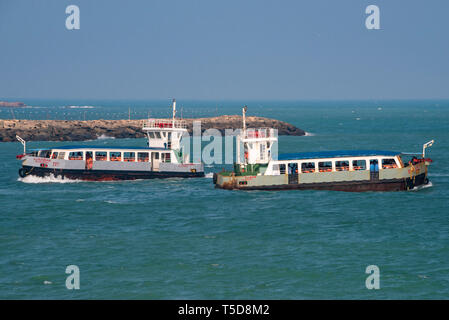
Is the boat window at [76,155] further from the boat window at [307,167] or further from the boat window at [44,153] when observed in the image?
the boat window at [307,167]

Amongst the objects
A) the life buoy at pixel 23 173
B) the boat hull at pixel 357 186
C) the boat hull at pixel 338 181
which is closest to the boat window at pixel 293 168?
the boat hull at pixel 338 181

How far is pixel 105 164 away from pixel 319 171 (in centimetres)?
2344

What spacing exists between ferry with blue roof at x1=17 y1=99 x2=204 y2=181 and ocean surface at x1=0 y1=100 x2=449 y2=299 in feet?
12.4

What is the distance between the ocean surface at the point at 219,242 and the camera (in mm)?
34531

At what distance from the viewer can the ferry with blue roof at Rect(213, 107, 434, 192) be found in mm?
61469

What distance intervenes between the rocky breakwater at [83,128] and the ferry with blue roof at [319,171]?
73751 millimetres

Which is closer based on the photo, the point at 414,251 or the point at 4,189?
the point at 414,251

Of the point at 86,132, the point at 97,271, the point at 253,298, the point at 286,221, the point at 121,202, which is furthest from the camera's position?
the point at 86,132

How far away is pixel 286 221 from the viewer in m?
49.7

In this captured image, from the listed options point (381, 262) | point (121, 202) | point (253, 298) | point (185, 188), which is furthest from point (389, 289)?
point (185, 188)

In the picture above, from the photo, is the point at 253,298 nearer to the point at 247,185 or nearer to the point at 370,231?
the point at 370,231

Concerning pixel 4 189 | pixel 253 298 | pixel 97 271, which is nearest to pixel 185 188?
pixel 4 189

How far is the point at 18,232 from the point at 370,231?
24.8 meters

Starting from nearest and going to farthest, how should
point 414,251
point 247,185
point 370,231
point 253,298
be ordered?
point 253,298 < point 414,251 < point 370,231 < point 247,185
